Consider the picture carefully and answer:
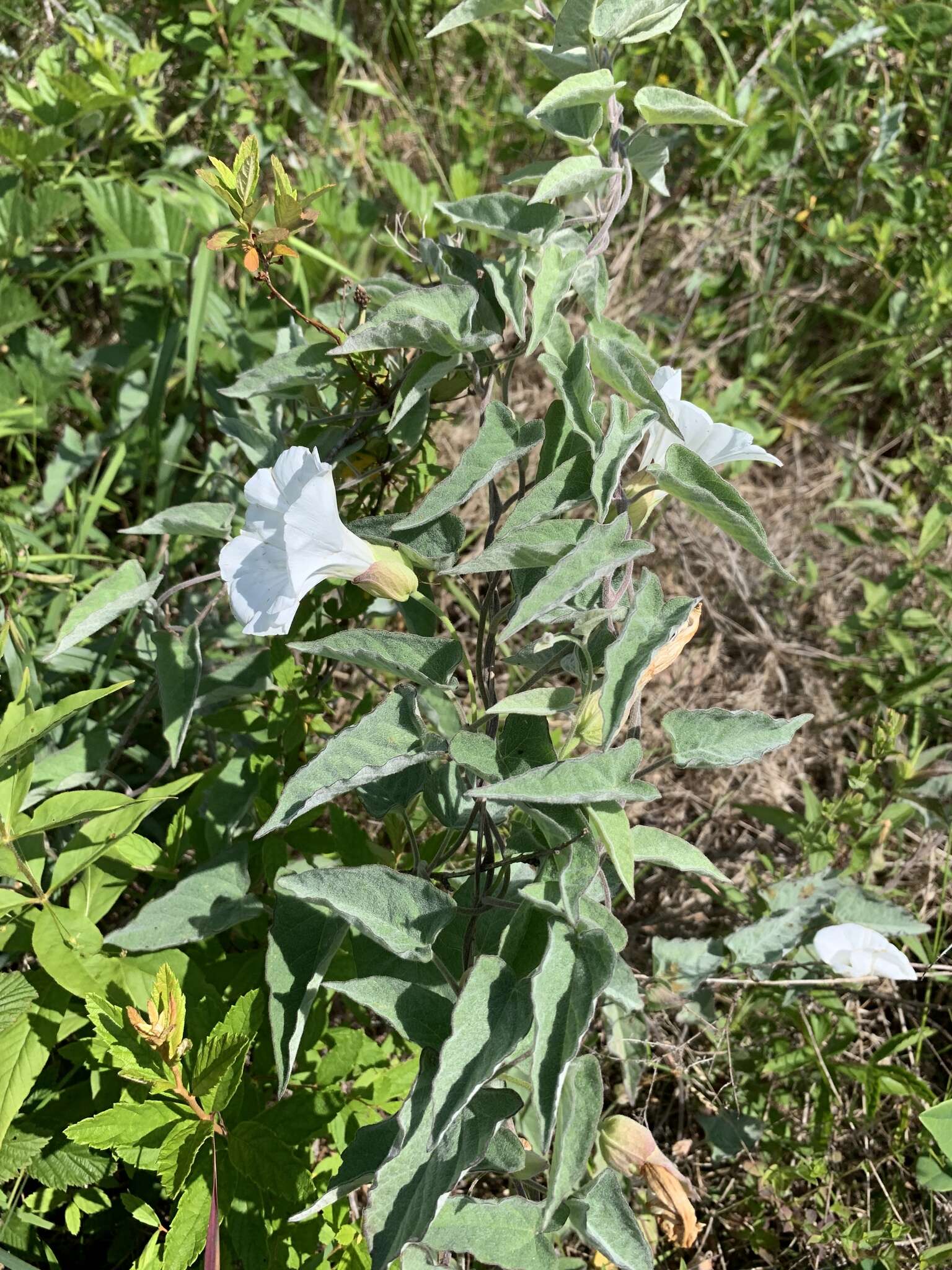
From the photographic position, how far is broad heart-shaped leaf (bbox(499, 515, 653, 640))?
86cm

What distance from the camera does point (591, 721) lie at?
0.97 metres

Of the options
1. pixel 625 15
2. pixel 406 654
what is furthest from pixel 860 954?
pixel 625 15

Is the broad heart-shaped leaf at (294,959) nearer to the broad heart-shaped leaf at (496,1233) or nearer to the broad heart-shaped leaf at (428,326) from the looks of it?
the broad heart-shaped leaf at (496,1233)

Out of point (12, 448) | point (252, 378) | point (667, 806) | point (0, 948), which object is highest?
point (252, 378)

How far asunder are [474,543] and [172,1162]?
133cm

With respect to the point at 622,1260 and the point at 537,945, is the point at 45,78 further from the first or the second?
the point at 622,1260

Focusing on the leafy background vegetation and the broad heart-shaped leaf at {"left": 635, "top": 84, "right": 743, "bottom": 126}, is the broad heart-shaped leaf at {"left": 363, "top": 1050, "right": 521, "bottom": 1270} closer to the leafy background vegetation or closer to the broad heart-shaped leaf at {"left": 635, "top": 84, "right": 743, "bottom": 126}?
the leafy background vegetation

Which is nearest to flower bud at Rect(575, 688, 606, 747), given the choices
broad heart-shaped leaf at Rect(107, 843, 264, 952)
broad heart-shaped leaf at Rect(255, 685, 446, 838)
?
broad heart-shaped leaf at Rect(255, 685, 446, 838)

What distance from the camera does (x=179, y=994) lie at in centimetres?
107

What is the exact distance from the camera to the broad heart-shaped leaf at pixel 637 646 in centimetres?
87

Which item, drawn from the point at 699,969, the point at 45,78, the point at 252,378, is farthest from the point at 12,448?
the point at 699,969

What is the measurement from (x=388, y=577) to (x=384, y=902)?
1.06ft

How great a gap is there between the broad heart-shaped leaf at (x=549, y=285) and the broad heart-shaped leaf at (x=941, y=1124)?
1.03m

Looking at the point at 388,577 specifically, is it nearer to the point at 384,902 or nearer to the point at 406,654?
the point at 406,654
